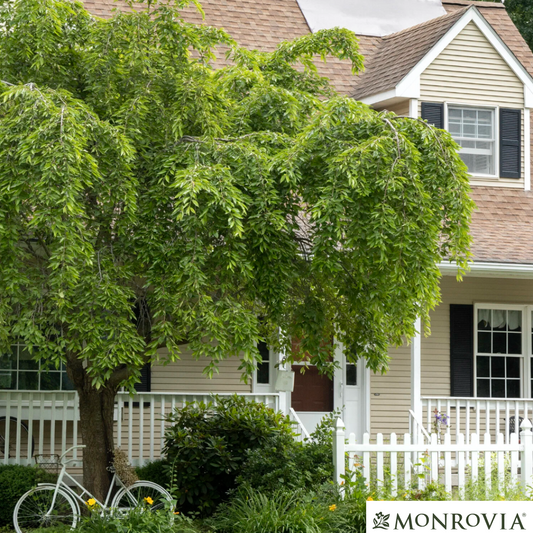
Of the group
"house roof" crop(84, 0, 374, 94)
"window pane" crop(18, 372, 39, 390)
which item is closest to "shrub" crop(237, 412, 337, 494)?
"window pane" crop(18, 372, 39, 390)

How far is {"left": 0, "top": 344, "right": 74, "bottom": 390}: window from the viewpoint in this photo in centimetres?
1188

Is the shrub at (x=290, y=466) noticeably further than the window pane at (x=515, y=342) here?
No

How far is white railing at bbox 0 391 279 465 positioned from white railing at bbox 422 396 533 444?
2.52 m

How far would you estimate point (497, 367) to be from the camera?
543 inches

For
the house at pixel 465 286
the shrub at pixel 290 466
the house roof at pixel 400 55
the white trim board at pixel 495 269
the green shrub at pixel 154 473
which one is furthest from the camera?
the house roof at pixel 400 55

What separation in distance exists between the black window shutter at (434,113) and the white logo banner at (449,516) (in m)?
7.88

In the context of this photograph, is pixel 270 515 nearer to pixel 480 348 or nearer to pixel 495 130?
pixel 480 348

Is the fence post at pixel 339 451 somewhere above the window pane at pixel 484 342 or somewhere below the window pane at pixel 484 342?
below

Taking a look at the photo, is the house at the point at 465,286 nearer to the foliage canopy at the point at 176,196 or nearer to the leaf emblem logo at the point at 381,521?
the foliage canopy at the point at 176,196

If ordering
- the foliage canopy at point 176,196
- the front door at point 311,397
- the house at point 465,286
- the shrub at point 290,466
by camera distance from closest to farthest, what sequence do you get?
the foliage canopy at point 176,196 → the shrub at point 290,466 → the house at point 465,286 → the front door at point 311,397

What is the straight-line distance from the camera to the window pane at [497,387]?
13.8 meters

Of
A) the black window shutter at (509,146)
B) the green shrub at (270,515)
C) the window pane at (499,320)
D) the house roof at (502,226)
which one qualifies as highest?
the black window shutter at (509,146)

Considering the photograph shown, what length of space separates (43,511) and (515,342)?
28.4ft

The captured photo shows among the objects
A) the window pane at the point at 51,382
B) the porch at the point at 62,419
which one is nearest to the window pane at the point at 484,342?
the porch at the point at 62,419
